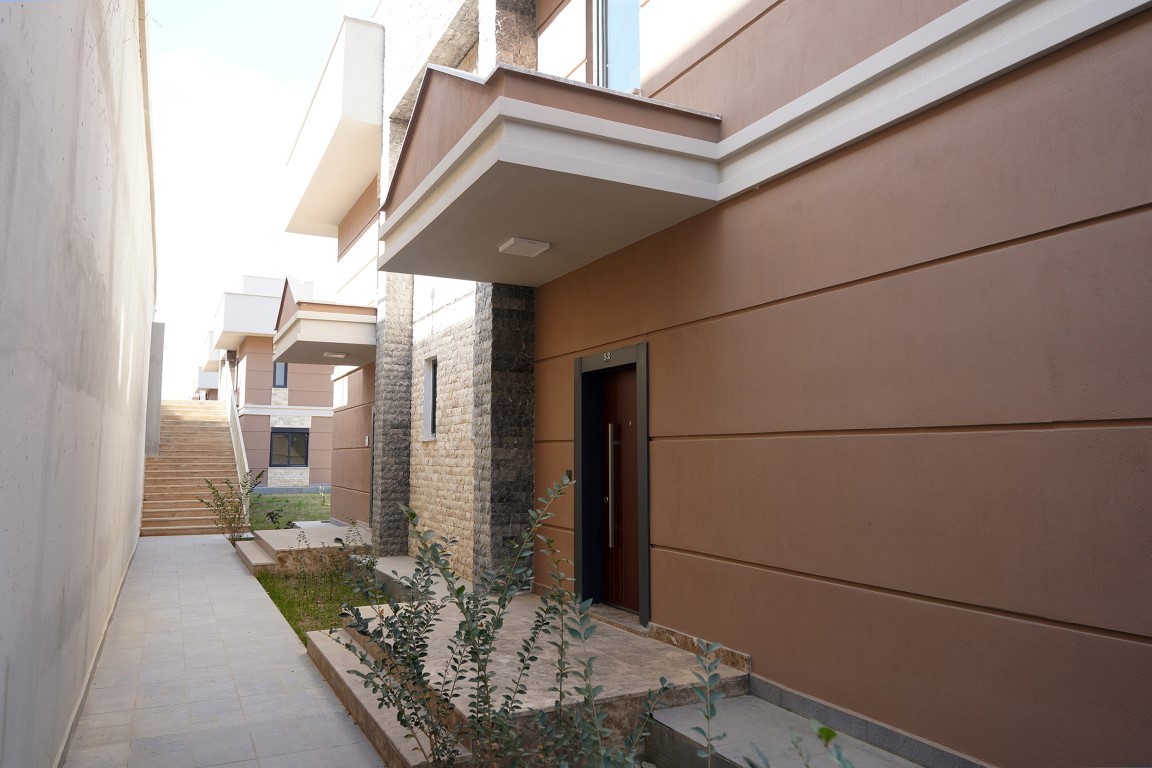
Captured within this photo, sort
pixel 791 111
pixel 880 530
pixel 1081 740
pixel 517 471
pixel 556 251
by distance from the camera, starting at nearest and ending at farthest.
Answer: pixel 1081 740, pixel 880 530, pixel 791 111, pixel 556 251, pixel 517 471

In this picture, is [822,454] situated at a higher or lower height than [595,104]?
lower

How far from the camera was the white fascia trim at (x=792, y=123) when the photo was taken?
352 centimetres

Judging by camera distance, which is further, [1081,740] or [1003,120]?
[1003,120]

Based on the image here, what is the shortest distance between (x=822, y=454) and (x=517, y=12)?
6.39m

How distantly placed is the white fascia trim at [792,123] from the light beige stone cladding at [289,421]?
22594mm

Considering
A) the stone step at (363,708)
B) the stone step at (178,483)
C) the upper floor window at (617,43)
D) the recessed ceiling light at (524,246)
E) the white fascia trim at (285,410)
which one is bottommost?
the stone step at (363,708)

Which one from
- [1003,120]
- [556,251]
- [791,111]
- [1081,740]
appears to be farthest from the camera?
[556,251]

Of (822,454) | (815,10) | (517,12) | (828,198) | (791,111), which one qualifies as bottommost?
(822,454)

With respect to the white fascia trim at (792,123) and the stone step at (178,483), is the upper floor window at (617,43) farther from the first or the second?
the stone step at (178,483)

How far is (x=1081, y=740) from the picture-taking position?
10.4ft

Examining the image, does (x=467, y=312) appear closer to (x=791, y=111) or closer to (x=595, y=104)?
(x=595, y=104)

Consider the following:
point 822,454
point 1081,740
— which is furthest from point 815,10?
point 1081,740

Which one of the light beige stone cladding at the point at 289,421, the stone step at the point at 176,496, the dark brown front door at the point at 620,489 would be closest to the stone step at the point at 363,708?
the dark brown front door at the point at 620,489

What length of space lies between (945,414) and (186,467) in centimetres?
1910
